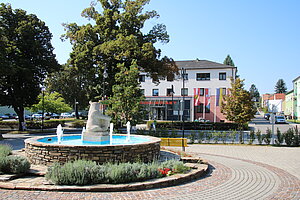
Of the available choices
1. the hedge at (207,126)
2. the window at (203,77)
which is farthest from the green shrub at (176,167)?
the window at (203,77)

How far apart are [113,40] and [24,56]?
11780 millimetres

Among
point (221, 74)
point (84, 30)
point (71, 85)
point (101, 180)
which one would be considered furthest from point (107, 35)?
point (71, 85)

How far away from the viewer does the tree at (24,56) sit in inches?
1206

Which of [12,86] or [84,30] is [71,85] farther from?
[84,30]

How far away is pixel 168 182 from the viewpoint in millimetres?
8219

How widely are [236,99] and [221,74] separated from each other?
28.6 meters

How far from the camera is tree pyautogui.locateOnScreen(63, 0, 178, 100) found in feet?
93.5

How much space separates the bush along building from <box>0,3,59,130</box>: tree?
20945 mm

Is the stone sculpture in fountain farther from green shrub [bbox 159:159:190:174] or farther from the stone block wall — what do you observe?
green shrub [bbox 159:159:190:174]

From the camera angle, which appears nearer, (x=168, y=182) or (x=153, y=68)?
(x=168, y=182)

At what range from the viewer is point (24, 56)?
32.0 m

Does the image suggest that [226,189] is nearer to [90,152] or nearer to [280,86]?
[90,152]

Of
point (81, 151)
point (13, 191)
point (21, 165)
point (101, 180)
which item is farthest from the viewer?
point (81, 151)

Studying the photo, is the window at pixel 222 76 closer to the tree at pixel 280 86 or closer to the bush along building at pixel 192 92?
the bush along building at pixel 192 92
